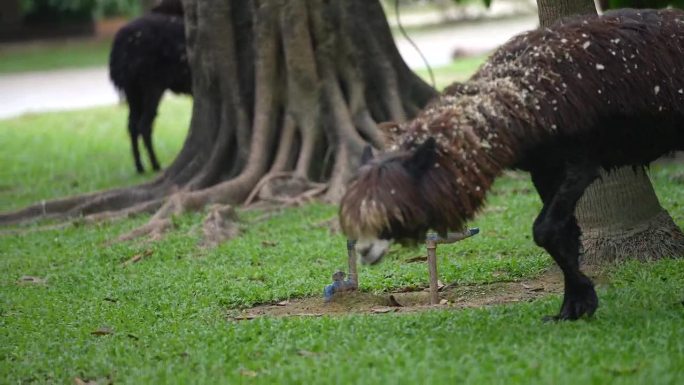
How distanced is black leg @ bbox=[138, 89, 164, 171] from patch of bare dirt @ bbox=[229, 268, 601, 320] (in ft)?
24.7

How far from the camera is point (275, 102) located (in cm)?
1273

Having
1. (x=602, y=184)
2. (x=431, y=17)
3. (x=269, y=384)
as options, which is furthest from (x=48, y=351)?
(x=431, y=17)

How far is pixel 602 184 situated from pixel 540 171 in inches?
67.2

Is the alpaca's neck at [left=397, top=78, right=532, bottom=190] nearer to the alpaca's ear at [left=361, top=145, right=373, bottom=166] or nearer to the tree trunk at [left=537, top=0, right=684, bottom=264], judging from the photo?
the alpaca's ear at [left=361, top=145, right=373, bottom=166]

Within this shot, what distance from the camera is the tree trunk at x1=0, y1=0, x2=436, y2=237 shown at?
12281 mm

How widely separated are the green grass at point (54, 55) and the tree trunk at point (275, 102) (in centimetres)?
2396

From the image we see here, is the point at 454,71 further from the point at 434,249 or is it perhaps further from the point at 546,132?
the point at 546,132

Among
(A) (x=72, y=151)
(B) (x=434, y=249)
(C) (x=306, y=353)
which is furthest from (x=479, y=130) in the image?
(A) (x=72, y=151)

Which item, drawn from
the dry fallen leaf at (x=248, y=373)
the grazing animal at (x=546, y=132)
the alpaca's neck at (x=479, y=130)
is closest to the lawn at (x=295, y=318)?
the dry fallen leaf at (x=248, y=373)

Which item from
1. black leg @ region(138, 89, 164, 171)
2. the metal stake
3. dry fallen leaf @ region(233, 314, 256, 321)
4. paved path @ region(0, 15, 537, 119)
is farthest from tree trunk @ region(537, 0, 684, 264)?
paved path @ region(0, 15, 537, 119)

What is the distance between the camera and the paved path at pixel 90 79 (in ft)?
88.6

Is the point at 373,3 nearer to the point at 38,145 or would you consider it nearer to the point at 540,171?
the point at 540,171

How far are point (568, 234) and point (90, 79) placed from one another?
27.3m

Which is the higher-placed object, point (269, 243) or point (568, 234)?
point (568, 234)
